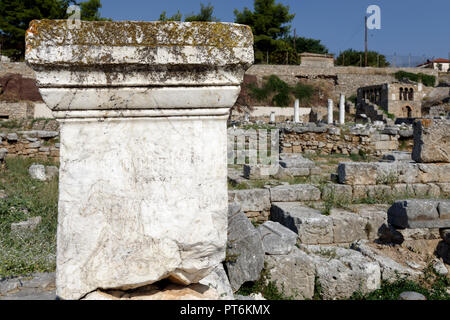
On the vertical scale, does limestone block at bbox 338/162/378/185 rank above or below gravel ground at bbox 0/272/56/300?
above

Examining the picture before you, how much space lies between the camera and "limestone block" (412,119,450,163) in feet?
22.6

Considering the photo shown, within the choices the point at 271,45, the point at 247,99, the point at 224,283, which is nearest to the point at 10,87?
the point at 247,99

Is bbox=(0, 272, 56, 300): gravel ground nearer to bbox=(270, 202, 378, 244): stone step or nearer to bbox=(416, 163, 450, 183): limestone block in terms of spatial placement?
bbox=(270, 202, 378, 244): stone step

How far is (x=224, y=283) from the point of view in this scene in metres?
1.97

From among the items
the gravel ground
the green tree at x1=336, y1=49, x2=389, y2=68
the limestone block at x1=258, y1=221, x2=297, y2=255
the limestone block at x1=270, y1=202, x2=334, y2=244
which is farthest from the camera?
the green tree at x1=336, y1=49, x2=389, y2=68

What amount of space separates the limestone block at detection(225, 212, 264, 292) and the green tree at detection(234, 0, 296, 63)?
36.7 meters

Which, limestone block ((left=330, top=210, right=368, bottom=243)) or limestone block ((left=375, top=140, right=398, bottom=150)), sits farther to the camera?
limestone block ((left=375, top=140, right=398, bottom=150))

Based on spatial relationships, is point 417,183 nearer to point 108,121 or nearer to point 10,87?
point 108,121

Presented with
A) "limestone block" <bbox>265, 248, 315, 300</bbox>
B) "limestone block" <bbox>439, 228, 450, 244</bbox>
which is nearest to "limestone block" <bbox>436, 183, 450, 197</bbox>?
"limestone block" <bbox>439, 228, 450, 244</bbox>

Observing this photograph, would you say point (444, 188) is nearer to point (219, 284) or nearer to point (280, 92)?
point (219, 284)

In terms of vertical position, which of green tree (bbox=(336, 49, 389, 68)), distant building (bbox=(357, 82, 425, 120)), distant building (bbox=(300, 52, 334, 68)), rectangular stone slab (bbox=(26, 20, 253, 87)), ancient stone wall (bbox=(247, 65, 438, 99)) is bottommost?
rectangular stone slab (bbox=(26, 20, 253, 87))

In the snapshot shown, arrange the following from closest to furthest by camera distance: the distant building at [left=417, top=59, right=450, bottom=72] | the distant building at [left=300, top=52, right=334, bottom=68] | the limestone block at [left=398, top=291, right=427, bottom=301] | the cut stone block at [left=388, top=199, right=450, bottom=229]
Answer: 1. the limestone block at [left=398, top=291, right=427, bottom=301]
2. the cut stone block at [left=388, top=199, right=450, bottom=229]
3. the distant building at [left=300, top=52, right=334, bottom=68]
4. the distant building at [left=417, top=59, right=450, bottom=72]

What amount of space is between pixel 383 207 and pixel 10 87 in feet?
94.5
